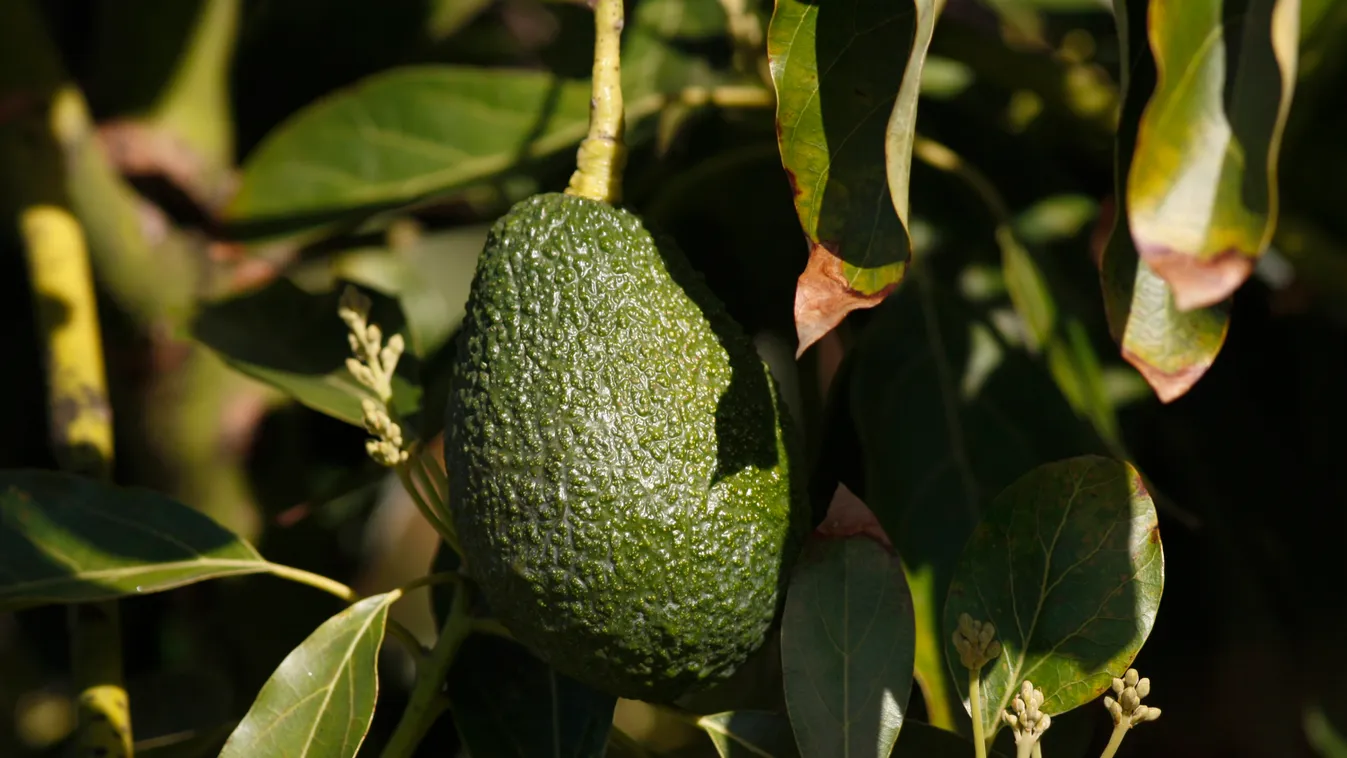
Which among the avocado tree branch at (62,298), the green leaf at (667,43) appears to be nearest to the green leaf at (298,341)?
the avocado tree branch at (62,298)

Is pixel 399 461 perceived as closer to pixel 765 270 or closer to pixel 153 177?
pixel 765 270

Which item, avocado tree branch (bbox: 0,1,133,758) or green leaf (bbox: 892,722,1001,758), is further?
avocado tree branch (bbox: 0,1,133,758)

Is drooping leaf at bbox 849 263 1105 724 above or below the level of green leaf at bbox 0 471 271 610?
below

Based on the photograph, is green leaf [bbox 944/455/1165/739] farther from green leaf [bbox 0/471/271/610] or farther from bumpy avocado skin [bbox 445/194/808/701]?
green leaf [bbox 0/471/271/610]

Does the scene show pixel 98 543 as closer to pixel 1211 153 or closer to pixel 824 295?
pixel 824 295

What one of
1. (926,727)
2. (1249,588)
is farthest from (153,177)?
(1249,588)

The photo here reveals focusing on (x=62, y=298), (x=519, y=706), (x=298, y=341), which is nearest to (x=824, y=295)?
(x=519, y=706)

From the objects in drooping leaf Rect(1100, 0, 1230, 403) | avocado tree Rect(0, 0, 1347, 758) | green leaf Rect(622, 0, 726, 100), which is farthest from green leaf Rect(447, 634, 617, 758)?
green leaf Rect(622, 0, 726, 100)
